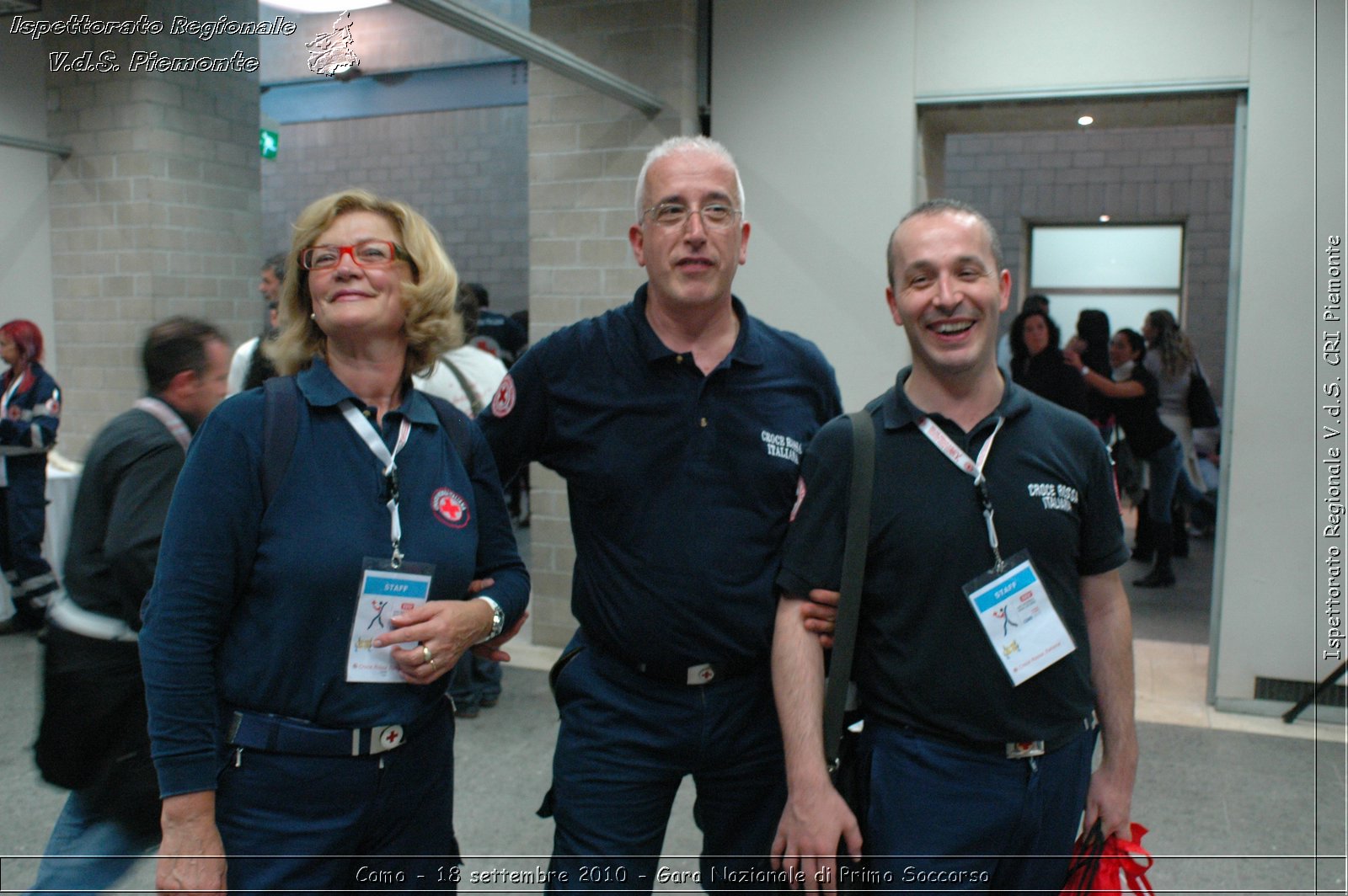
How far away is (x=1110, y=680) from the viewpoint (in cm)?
187

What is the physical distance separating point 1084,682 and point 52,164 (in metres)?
7.24

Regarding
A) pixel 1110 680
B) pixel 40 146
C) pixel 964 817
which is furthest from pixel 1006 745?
pixel 40 146

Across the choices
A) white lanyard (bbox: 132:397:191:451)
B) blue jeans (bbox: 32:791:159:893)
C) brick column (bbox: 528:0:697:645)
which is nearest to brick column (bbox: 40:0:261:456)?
brick column (bbox: 528:0:697:645)

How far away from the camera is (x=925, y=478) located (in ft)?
5.75

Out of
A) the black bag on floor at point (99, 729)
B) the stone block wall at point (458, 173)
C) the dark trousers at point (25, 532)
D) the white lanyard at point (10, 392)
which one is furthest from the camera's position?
the stone block wall at point (458, 173)

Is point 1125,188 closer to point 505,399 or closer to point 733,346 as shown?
point 733,346

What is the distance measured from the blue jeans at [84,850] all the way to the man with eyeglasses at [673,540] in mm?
894

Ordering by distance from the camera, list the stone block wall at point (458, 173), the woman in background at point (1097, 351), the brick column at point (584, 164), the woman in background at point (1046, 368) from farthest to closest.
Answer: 1. the stone block wall at point (458, 173)
2. the woman in background at point (1097, 351)
3. the woman in background at point (1046, 368)
4. the brick column at point (584, 164)

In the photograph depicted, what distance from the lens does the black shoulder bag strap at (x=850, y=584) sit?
1.74m

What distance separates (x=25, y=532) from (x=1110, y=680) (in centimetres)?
562

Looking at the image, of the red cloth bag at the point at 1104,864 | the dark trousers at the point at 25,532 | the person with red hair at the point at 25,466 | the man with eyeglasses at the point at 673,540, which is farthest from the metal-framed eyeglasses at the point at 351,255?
the dark trousers at the point at 25,532

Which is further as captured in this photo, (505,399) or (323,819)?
(505,399)

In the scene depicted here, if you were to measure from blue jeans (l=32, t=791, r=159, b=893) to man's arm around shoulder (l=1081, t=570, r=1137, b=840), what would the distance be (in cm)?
190

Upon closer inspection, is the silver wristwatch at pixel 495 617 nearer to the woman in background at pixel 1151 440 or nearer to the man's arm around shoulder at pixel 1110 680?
the man's arm around shoulder at pixel 1110 680
